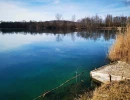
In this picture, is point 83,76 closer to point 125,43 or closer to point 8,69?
point 125,43

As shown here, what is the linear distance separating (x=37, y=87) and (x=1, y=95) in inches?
49.0

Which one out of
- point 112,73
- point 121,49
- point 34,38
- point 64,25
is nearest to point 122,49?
point 121,49

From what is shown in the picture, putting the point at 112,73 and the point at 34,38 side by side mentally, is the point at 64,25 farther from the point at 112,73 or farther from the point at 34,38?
the point at 112,73

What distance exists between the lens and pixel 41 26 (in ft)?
183

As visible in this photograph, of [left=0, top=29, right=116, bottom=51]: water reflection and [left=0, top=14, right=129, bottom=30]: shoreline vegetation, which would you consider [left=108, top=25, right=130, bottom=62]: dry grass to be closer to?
[left=0, top=29, right=116, bottom=51]: water reflection

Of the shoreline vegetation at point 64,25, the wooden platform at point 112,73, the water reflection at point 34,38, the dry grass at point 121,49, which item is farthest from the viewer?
the shoreline vegetation at point 64,25

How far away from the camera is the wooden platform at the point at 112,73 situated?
19.3 ft

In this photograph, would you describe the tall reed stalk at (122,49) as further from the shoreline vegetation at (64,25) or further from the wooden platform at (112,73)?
the shoreline vegetation at (64,25)

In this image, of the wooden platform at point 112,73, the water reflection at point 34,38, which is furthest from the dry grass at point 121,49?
the water reflection at point 34,38

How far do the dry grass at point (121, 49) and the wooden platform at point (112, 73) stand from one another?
1482mm

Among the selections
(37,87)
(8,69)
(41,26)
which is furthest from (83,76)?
(41,26)

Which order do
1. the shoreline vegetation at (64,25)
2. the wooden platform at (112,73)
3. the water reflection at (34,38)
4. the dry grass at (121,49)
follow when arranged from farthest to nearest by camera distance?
the shoreline vegetation at (64,25), the water reflection at (34,38), the dry grass at (121,49), the wooden platform at (112,73)

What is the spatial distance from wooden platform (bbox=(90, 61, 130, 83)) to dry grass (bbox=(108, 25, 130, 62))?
1.48 metres

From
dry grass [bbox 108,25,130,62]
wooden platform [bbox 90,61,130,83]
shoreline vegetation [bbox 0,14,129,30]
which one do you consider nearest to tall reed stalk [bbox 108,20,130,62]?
dry grass [bbox 108,25,130,62]
